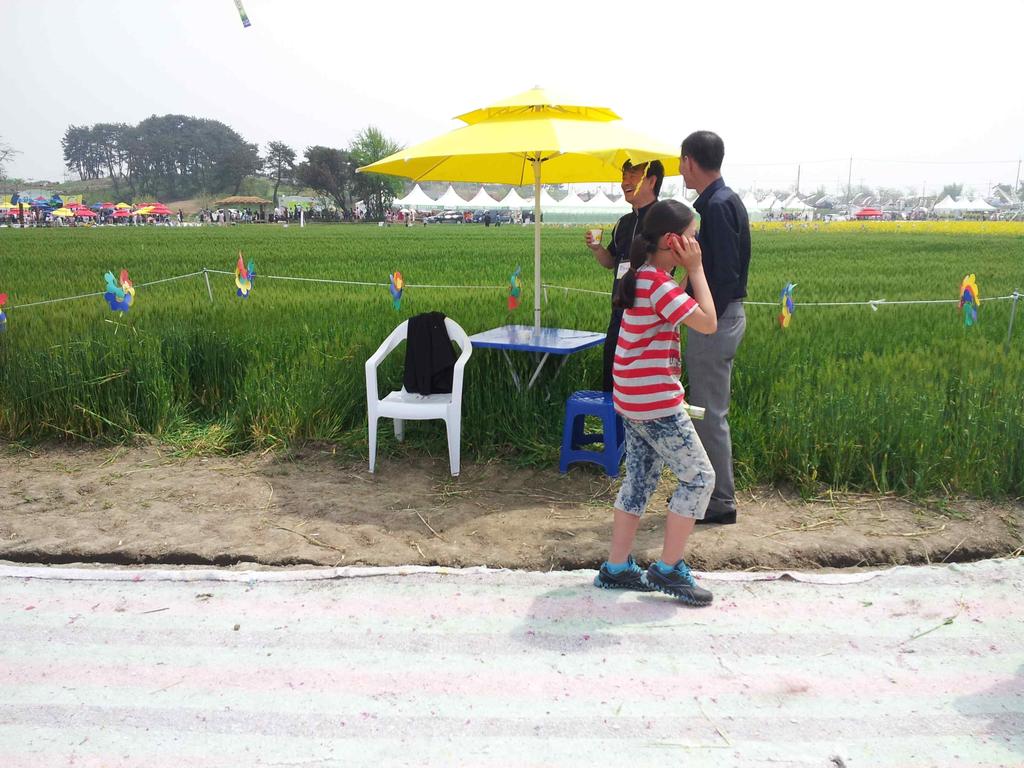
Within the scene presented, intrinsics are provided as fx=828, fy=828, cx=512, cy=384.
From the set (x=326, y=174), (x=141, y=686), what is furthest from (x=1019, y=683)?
(x=326, y=174)

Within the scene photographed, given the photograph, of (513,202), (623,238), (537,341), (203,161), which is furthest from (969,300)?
(203,161)

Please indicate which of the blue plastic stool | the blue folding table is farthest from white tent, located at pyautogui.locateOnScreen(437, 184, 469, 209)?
the blue plastic stool

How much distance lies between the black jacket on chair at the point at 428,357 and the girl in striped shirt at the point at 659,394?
6.23 ft

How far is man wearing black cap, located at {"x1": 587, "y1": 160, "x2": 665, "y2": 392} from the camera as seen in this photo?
4.33 m

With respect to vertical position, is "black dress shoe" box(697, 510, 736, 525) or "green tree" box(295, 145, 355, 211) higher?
"green tree" box(295, 145, 355, 211)

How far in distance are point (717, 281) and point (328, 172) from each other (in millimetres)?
92998

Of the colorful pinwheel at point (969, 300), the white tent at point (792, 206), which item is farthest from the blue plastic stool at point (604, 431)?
the white tent at point (792, 206)

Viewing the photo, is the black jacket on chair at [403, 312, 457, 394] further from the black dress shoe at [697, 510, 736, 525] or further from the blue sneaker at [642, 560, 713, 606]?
the blue sneaker at [642, 560, 713, 606]

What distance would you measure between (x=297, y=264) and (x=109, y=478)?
1431 cm

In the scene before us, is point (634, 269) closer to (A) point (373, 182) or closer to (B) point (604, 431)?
(B) point (604, 431)

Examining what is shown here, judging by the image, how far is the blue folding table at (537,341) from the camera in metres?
4.67

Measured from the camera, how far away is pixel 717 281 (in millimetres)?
3541

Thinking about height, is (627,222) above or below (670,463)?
above

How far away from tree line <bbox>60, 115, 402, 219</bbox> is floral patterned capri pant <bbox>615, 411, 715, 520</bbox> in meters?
84.9
